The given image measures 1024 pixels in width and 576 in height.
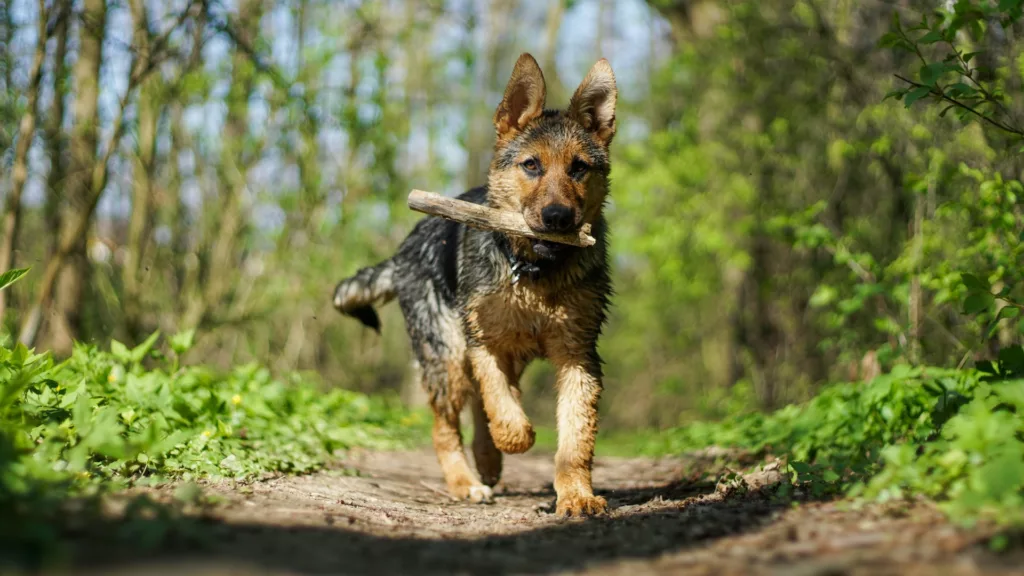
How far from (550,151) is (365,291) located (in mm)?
2370

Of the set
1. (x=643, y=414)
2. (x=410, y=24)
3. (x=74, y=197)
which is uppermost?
(x=410, y=24)

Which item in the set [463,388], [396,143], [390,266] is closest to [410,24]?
[396,143]

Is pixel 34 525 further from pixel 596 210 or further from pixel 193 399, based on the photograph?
pixel 596 210

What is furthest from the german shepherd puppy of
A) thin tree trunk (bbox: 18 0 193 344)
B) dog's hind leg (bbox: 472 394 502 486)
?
thin tree trunk (bbox: 18 0 193 344)

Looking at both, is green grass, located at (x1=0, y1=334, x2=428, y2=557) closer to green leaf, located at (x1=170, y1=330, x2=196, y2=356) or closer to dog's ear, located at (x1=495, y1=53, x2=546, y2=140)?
green leaf, located at (x1=170, y1=330, x2=196, y2=356)

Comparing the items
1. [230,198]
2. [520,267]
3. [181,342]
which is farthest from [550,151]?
[230,198]

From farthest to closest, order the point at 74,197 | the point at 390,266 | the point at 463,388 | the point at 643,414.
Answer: the point at 643,414 < the point at 74,197 < the point at 390,266 < the point at 463,388

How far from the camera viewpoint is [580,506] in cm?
468

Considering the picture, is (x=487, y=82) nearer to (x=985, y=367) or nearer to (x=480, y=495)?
(x=480, y=495)

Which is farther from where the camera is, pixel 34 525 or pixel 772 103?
pixel 772 103

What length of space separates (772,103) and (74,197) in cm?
898

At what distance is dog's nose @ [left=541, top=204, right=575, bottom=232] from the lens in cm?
482

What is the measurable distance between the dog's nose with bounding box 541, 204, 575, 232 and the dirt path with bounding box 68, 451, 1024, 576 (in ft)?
5.45

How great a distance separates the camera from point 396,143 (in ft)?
45.4
